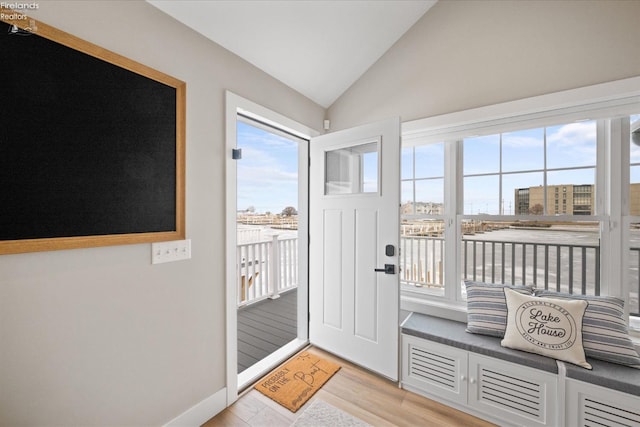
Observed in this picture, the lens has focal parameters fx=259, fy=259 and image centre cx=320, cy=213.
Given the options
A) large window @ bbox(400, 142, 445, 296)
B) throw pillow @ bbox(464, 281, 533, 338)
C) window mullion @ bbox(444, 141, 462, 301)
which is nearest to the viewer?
throw pillow @ bbox(464, 281, 533, 338)

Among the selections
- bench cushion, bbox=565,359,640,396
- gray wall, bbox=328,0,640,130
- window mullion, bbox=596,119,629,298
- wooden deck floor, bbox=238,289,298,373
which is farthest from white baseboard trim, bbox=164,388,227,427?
window mullion, bbox=596,119,629,298

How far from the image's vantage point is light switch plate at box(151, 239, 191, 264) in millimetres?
1447

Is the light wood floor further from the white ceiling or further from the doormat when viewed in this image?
the white ceiling

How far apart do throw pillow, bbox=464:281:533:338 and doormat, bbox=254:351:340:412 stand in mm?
1188

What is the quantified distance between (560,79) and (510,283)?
153 cm

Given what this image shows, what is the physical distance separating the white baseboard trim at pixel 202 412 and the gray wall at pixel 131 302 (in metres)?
0.04

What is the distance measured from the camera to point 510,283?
2.14 metres

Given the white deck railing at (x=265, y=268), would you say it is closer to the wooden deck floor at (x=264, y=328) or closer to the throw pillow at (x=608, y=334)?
the wooden deck floor at (x=264, y=328)

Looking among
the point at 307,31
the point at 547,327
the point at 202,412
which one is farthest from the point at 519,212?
the point at 202,412

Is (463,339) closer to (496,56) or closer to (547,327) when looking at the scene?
(547,327)

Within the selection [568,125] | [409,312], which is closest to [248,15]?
[568,125]

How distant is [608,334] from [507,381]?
0.62 metres

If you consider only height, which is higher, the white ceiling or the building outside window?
the white ceiling

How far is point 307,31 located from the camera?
1959 millimetres
